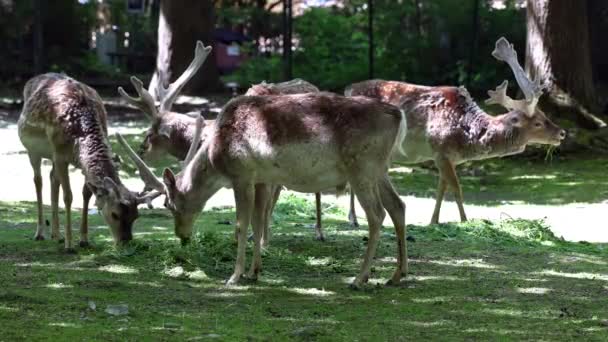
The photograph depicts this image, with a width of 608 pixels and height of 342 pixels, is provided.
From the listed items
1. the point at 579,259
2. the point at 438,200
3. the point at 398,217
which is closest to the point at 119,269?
the point at 398,217

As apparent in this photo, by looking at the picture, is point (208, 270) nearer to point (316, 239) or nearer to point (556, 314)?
point (316, 239)

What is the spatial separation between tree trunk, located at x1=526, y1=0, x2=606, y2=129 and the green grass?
8.26 m

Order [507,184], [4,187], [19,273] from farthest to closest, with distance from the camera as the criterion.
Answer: [507,184] → [4,187] → [19,273]

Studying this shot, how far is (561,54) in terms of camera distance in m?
18.5

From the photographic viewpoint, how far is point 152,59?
95.7ft

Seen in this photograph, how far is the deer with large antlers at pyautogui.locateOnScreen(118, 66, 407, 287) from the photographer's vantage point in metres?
7.65

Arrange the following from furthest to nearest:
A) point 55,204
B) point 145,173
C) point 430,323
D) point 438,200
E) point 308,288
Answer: point 438,200
point 55,204
point 145,173
point 308,288
point 430,323

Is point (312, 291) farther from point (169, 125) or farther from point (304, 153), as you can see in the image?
point (169, 125)

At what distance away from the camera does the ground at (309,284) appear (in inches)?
252

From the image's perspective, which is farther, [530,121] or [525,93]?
[525,93]

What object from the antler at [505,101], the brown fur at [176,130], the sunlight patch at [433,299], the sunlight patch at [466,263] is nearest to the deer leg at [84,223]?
the brown fur at [176,130]

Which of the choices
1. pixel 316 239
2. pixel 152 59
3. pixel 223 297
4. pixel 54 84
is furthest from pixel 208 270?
pixel 152 59

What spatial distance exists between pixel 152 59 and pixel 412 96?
58.4 ft

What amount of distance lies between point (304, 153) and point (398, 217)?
970 mm
